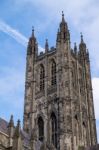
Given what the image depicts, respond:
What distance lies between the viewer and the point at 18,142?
97.4ft

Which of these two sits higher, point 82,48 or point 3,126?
point 82,48

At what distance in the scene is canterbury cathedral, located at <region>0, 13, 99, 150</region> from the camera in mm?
44406

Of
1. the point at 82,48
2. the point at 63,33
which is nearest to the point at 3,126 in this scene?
the point at 63,33

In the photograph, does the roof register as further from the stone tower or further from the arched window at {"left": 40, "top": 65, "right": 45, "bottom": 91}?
the arched window at {"left": 40, "top": 65, "right": 45, "bottom": 91}

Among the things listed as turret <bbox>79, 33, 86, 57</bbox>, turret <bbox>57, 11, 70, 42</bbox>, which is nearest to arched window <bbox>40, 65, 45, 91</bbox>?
turret <bbox>57, 11, 70, 42</bbox>

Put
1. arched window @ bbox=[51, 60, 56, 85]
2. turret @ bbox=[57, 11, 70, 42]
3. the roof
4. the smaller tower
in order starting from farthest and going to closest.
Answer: turret @ bbox=[57, 11, 70, 42] → arched window @ bbox=[51, 60, 56, 85] → the smaller tower → the roof

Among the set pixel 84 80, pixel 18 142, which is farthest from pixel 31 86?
pixel 18 142

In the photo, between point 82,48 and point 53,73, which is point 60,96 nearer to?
point 53,73

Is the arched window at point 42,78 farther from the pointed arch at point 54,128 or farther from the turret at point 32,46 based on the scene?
the pointed arch at point 54,128

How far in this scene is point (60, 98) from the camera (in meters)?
46.6

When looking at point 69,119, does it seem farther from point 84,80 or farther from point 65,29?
point 65,29

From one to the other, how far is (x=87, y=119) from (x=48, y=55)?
425 inches

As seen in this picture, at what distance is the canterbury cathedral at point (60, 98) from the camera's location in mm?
44406

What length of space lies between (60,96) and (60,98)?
34 centimetres
